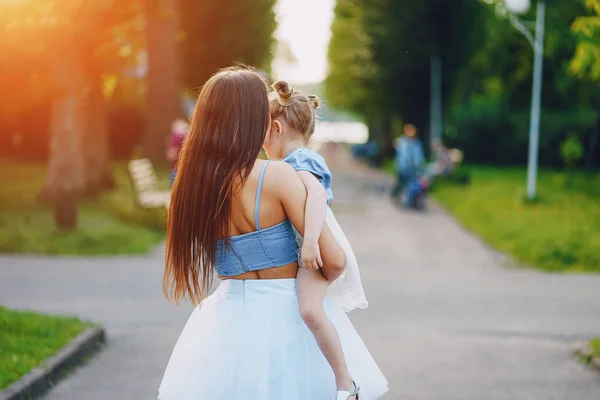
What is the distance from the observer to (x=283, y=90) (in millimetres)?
3512

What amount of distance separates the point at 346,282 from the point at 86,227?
1284 centimetres

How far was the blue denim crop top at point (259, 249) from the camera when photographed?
3.38 meters

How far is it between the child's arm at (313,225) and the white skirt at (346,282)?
0.22 m

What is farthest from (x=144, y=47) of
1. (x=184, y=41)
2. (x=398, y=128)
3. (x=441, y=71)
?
(x=398, y=128)

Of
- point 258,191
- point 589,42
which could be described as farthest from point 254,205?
point 589,42

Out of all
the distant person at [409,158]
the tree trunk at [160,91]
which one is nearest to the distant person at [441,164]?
the distant person at [409,158]

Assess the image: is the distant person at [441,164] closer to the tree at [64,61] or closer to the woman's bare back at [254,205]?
the tree at [64,61]

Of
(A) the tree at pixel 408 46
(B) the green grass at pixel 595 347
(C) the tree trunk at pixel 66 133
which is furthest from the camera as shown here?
(A) the tree at pixel 408 46

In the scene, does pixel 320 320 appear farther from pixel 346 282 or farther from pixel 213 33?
pixel 213 33

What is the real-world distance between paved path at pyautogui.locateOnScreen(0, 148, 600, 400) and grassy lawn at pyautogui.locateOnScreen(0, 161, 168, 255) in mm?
729

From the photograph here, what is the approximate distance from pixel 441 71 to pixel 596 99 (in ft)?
20.8

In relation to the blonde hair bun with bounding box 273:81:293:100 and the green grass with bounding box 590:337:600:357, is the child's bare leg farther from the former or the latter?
the green grass with bounding box 590:337:600:357

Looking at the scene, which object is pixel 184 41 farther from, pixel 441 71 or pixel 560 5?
pixel 560 5

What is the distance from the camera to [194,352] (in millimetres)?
3482
